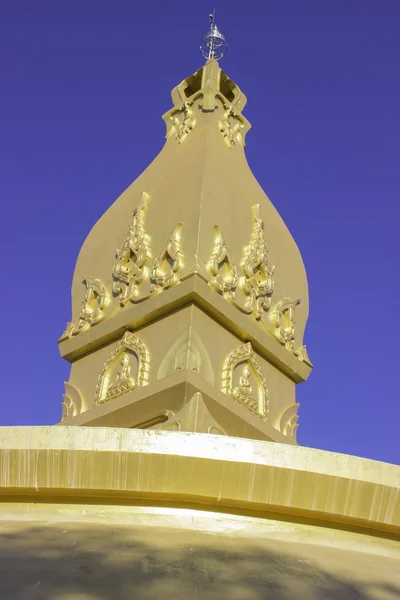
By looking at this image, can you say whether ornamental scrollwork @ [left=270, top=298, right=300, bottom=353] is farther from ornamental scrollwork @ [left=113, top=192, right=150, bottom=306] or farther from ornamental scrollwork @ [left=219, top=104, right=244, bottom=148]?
ornamental scrollwork @ [left=219, top=104, right=244, bottom=148]

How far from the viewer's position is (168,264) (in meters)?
7.07

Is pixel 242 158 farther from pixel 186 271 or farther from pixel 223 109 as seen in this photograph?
pixel 186 271

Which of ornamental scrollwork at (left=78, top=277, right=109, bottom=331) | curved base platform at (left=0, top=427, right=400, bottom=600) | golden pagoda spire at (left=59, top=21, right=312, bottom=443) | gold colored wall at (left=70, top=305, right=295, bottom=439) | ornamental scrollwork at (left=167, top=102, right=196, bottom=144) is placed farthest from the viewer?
ornamental scrollwork at (left=167, top=102, right=196, bottom=144)

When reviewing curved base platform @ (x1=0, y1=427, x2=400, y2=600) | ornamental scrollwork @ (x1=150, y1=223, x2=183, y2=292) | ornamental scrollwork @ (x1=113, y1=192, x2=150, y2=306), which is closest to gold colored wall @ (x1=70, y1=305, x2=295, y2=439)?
ornamental scrollwork @ (x1=150, y1=223, x2=183, y2=292)

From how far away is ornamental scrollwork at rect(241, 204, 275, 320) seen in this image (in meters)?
7.27

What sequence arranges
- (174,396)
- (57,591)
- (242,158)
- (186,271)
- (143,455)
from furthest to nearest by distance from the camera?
(242,158) → (186,271) → (174,396) → (143,455) → (57,591)

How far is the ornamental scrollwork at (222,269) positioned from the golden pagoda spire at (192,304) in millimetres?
13

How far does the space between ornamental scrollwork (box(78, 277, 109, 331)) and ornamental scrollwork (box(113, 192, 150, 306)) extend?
0.19m

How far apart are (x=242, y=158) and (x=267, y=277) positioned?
196cm

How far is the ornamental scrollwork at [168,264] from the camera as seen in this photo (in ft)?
22.5

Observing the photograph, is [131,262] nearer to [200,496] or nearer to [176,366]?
[176,366]

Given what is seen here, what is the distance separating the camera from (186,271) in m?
6.80

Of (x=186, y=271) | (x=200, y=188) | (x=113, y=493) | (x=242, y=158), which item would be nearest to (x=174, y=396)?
(x=186, y=271)

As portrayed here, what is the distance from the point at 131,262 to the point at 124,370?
3.86ft
